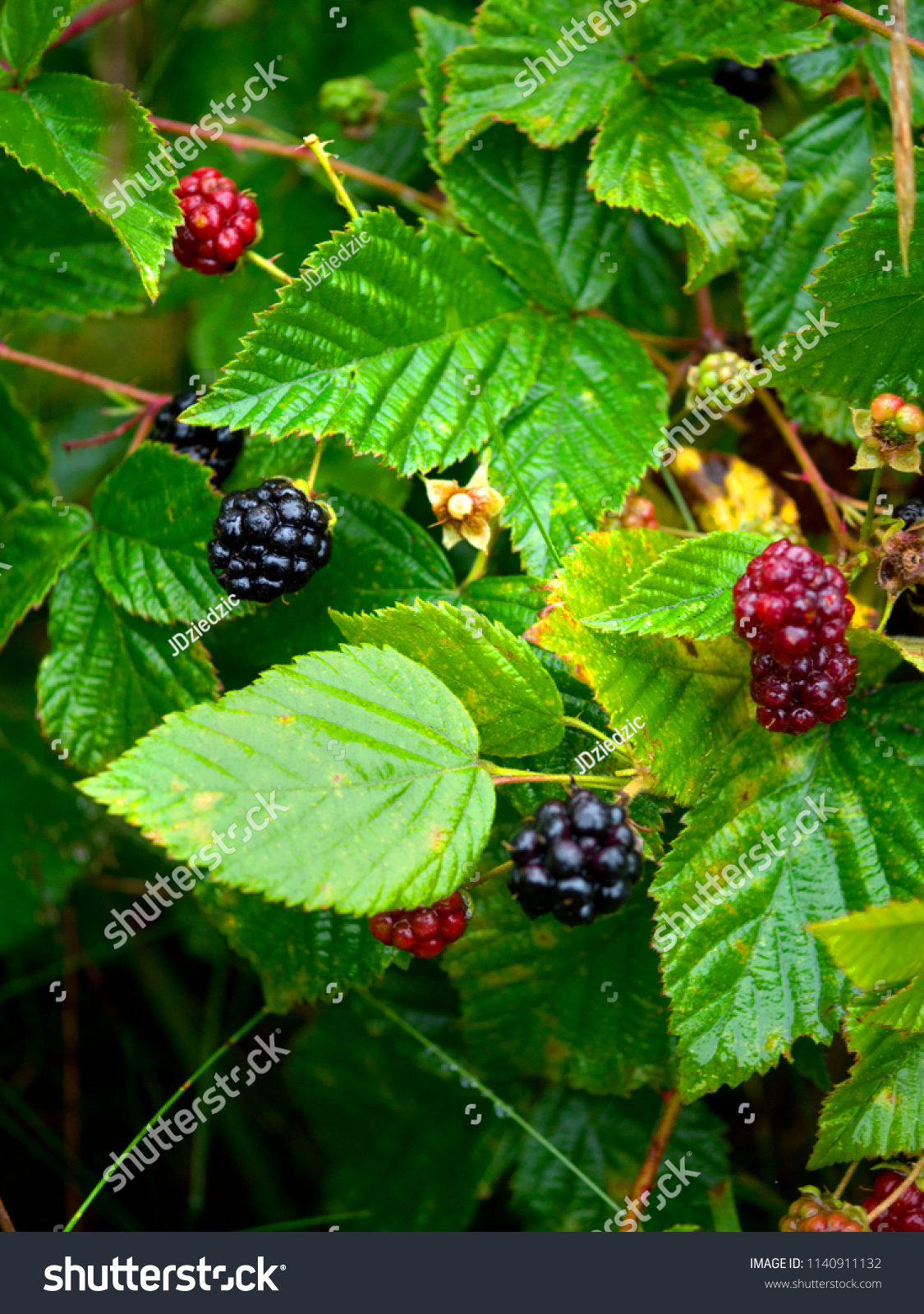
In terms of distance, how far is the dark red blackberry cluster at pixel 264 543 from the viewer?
4.36 feet

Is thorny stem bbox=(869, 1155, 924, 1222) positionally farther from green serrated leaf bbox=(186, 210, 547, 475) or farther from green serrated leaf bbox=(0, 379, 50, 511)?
green serrated leaf bbox=(0, 379, 50, 511)

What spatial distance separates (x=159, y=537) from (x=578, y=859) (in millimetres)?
860

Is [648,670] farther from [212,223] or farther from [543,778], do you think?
[212,223]

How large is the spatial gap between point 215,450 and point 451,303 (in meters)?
0.44

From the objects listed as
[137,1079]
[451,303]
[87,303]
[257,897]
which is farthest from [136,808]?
[137,1079]

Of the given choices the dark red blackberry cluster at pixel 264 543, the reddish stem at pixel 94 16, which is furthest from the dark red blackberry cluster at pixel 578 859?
the reddish stem at pixel 94 16

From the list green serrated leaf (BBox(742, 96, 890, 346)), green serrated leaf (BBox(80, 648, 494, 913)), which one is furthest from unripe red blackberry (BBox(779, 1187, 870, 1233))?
green serrated leaf (BBox(742, 96, 890, 346))

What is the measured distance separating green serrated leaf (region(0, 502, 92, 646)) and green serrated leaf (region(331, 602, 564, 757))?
63cm

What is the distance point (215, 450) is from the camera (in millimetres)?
1601

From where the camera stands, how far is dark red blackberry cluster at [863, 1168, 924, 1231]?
1.32m

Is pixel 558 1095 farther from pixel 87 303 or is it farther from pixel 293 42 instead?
pixel 293 42

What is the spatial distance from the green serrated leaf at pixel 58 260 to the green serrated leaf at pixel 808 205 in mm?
1093

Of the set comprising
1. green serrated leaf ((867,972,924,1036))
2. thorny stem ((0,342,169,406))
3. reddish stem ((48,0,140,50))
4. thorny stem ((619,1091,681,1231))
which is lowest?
thorny stem ((619,1091,681,1231))
